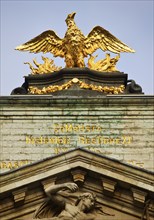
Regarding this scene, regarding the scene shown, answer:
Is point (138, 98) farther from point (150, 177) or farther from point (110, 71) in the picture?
point (150, 177)

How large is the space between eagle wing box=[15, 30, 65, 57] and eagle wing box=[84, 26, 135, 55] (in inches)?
47.6

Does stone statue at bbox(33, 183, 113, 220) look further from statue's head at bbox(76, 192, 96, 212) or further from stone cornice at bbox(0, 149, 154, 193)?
stone cornice at bbox(0, 149, 154, 193)

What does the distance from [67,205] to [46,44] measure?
1538 cm

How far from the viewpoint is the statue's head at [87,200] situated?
42.2 meters

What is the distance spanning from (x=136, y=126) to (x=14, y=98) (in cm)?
512

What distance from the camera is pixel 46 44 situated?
185 ft

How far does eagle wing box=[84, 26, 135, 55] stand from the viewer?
55938 mm

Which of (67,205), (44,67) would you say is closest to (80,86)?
(44,67)

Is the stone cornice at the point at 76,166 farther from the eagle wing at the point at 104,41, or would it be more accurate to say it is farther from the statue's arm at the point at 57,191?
the eagle wing at the point at 104,41

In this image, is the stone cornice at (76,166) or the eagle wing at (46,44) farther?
the eagle wing at (46,44)

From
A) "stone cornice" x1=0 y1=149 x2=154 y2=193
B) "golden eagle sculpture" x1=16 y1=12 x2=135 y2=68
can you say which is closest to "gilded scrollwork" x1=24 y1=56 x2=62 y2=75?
"golden eagle sculpture" x1=16 y1=12 x2=135 y2=68

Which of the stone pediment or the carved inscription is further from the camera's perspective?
the carved inscription

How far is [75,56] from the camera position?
55188mm

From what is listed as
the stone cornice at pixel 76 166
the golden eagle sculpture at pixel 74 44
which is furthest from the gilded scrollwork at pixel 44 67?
the stone cornice at pixel 76 166
